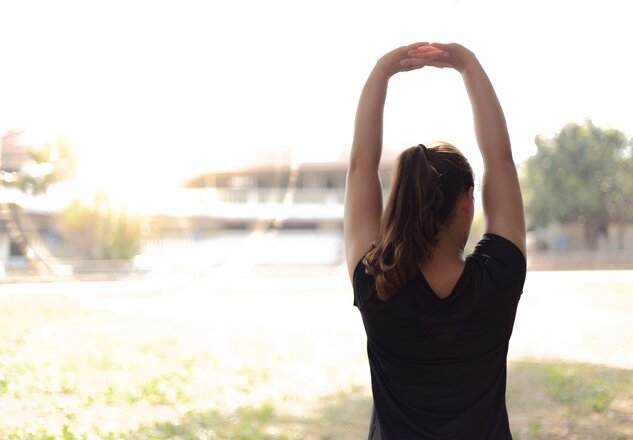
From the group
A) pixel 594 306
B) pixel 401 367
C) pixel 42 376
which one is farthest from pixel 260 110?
pixel 401 367

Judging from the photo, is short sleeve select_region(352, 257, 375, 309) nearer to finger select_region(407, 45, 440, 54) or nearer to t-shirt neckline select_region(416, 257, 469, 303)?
t-shirt neckline select_region(416, 257, 469, 303)

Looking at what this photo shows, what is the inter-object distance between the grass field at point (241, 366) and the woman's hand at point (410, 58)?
2672 millimetres

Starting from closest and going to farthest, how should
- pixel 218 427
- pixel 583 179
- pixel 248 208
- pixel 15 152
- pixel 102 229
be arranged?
1. pixel 218 427
2. pixel 15 152
3. pixel 102 229
4. pixel 583 179
5. pixel 248 208

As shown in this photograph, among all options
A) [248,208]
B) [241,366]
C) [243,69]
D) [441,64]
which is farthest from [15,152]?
[441,64]

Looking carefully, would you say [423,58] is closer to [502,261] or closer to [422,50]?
[422,50]

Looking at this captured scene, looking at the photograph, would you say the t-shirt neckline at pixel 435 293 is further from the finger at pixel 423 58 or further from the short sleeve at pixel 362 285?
the finger at pixel 423 58

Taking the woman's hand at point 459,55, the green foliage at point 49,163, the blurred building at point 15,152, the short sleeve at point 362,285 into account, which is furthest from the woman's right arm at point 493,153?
the blurred building at point 15,152

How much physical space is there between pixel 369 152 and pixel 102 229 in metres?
12.9

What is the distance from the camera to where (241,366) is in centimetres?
577

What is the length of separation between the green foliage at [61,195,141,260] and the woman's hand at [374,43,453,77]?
12.7 meters

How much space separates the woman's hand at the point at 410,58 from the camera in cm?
106

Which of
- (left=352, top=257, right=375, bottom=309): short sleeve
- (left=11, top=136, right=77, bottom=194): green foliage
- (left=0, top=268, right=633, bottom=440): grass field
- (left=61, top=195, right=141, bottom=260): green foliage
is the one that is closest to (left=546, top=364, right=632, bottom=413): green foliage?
(left=0, top=268, right=633, bottom=440): grass field

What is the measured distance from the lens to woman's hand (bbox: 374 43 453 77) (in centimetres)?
106

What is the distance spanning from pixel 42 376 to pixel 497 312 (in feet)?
13.9
